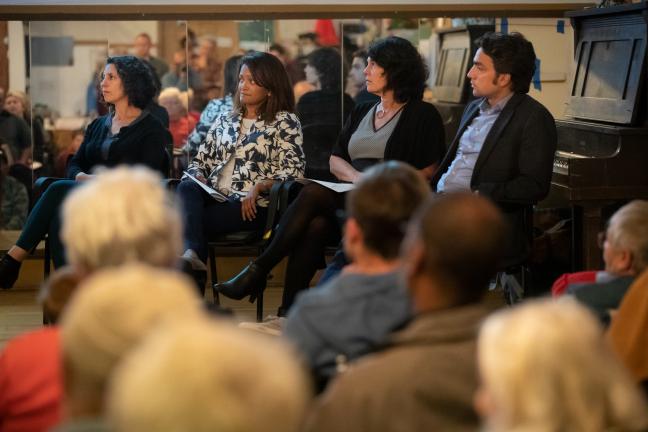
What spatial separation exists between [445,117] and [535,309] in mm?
5150

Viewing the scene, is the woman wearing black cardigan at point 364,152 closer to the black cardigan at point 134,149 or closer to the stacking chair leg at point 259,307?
the stacking chair leg at point 259,307

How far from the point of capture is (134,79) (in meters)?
5.22

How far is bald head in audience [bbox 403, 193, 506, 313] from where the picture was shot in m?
1.93

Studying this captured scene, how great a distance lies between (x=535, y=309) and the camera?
59.0 inches

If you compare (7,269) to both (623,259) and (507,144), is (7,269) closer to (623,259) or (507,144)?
(507,144)

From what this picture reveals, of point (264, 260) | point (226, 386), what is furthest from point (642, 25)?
point (226, 386)

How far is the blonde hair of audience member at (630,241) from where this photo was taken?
299cm

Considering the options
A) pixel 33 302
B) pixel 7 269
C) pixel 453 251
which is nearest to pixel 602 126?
pixel 7 269

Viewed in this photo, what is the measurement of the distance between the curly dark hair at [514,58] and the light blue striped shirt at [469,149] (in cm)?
7

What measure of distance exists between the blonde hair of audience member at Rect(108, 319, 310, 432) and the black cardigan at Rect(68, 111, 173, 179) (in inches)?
158

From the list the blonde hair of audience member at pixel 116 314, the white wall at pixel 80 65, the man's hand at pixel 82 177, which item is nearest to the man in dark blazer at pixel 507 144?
the man's hand at pixel 82 177

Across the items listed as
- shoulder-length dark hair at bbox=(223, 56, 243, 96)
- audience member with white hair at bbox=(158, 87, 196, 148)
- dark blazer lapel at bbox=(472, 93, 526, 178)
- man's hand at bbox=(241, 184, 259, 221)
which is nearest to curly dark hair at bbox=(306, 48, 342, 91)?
shoulder-length dark hair at bbox=(223, 56, 243, 96)

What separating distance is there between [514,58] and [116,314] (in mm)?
3339

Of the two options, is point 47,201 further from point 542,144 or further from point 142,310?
point 142,310
